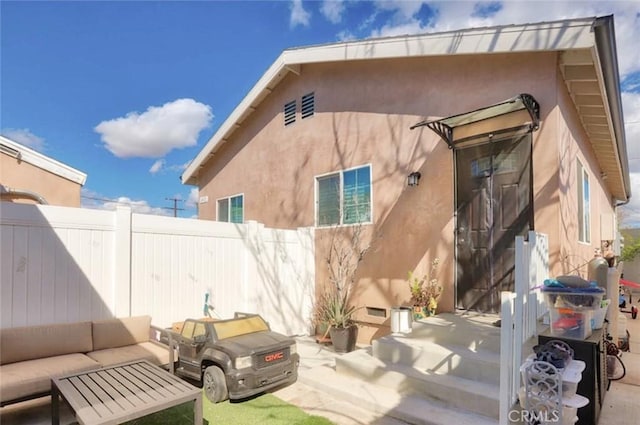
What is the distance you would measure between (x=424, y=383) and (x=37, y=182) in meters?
11.4

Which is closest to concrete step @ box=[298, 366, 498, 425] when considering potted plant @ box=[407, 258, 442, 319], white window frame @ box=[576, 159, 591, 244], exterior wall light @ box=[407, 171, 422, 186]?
potted plant @ box=[407, 258, 442, 319]

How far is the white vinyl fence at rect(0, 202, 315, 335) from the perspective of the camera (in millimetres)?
4496

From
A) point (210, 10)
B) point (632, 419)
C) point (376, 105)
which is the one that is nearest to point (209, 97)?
point (210, 10)

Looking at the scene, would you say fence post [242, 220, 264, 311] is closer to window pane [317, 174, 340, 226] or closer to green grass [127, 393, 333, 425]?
window pane [317, 174, 340, 226]

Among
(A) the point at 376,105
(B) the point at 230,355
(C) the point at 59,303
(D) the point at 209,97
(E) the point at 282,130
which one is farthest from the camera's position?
(D) the point at 209,97

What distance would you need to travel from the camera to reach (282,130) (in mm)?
9117

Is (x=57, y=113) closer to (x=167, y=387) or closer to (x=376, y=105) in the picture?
(x=376, y=105)

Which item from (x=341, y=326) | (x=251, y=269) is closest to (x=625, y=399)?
(x=341, y=326)

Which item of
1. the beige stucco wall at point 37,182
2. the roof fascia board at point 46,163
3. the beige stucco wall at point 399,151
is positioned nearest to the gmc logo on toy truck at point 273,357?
the beige stucco wall at point 399,151

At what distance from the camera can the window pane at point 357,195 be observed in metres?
7.20

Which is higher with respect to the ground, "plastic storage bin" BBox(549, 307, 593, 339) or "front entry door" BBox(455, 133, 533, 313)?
"front entry door" BBox(455, 133, 533, 313)

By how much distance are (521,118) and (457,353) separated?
345 cm

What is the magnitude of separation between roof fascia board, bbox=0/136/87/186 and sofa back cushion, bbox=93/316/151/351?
24.8 ft

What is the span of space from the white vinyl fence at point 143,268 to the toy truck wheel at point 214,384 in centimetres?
180
